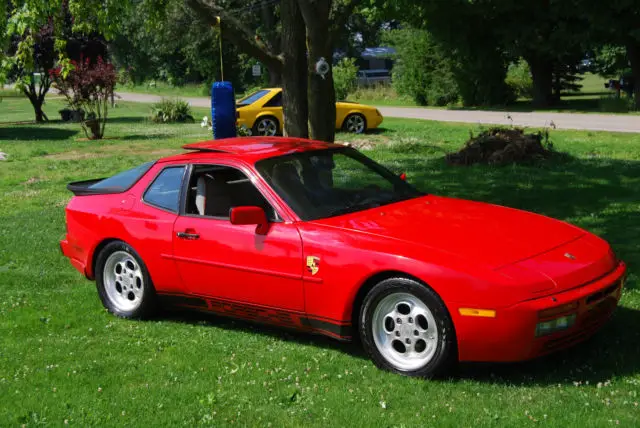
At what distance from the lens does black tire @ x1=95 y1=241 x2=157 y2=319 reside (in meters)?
6.52

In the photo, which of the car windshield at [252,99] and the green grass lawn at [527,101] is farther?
the green grass lawn at [527,101]

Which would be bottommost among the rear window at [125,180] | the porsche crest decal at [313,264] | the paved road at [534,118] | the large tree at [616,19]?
the paved road at [534,118]

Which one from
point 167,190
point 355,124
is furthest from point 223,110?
point 355,124

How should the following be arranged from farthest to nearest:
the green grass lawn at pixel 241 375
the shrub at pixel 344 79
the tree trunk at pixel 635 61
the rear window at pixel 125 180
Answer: the shrub at pixel 344 79 → the tree trunk at pixel 635 61 → the rear window at pixel 125 180 → the green grass lawn at pixel 241 375

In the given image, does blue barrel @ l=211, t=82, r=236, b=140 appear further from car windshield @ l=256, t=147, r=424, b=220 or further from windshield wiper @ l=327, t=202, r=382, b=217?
windshield wiper @ l=327, t=202, r=382, b=217

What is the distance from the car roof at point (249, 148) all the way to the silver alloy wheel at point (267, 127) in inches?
632

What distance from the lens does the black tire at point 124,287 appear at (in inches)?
257

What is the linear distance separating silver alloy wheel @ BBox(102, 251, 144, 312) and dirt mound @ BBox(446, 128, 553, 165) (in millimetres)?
8297


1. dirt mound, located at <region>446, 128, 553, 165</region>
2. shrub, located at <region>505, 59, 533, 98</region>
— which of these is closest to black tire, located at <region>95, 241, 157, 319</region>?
dirt mound, located at <region>446, 128, 553, 165</region>

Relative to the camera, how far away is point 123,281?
22.1 feet

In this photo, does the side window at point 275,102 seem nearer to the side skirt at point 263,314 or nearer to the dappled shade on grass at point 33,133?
the dappled shade on grass at point 33,133

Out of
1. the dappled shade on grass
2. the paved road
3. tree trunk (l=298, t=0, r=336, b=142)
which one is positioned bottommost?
the dappled shade on grass

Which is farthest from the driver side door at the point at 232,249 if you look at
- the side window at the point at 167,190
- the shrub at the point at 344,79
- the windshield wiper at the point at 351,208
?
the shrub at the point at 344,79

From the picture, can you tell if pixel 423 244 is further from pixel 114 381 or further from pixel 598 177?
pixel 598 177
